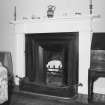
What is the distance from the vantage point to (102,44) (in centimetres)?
272

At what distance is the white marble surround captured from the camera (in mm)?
2918

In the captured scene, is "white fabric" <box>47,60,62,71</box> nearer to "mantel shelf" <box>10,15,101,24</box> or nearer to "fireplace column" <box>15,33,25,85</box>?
"fireplace column" <box>15,33,25,85</box>

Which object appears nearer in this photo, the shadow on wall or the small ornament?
the small ornament

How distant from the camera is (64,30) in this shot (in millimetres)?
3090

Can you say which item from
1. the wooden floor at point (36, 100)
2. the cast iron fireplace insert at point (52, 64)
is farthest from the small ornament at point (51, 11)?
the wooden floor at point (36, 100)

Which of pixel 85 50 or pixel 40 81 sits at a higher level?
pixel 85 50

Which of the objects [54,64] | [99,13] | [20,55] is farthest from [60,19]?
[20,55]

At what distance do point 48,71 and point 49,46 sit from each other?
1.65 ft

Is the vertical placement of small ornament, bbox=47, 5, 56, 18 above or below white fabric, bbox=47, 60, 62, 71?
above

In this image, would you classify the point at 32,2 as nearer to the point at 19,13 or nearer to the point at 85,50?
the point at 19,13

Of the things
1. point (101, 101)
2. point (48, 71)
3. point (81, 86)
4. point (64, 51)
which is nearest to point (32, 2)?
point (64, 51)

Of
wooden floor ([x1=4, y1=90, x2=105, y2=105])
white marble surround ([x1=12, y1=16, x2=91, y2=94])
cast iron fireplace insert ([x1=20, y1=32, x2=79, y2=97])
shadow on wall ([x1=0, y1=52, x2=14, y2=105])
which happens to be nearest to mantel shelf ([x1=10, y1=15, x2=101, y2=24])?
white marble surround ([x1=12, y1=16, x2=91, y2=94])

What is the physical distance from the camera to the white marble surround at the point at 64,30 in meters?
2.92

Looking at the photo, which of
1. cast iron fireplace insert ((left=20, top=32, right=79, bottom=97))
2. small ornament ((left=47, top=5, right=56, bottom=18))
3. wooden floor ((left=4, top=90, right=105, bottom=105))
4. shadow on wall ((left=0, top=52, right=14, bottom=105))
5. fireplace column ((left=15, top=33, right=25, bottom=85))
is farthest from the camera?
shadow on wall ((left=0, top=52, right=14, bottom=105))
